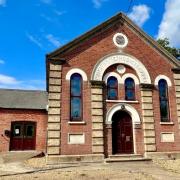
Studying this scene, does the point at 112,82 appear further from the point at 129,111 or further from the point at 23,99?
the point at 23,99

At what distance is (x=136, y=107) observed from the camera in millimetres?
16672

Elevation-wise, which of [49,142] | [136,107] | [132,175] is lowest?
[132,175]

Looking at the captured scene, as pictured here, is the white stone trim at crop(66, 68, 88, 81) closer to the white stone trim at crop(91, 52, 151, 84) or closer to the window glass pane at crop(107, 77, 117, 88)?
the white stone trim at crop(91, 52, 151, 84)

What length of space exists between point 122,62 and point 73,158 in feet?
24.0

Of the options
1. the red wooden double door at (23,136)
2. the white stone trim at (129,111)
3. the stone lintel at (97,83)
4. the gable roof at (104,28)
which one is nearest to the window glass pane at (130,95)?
the white stone trim at (129,111)

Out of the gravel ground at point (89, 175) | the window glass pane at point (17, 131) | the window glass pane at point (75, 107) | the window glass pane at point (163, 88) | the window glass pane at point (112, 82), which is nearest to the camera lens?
the gravel ground at point (89, 175)

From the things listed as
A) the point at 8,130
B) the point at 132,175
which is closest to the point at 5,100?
the point at 8,130

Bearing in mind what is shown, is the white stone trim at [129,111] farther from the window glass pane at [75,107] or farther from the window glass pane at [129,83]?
the window glass pane at [75,107]

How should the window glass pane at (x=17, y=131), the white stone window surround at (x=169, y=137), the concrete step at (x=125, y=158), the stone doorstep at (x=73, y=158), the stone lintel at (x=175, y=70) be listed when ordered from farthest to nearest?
the window glass pane at (x=17, y=131)
the stone lintel at (x=175, y=70)
the white stone window surround at (x=169, y=137)
the concrete step at (x=125, y=158)
the stone doorstep at (x=73, y=158)

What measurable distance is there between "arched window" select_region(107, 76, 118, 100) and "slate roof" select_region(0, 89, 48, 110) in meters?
8.23

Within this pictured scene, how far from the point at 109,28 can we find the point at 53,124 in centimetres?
794

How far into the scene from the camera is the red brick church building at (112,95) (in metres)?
15.1

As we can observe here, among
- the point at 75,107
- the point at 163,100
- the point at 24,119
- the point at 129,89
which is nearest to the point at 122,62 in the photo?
the point at 129,89

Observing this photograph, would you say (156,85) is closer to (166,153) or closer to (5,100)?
(166,153)
